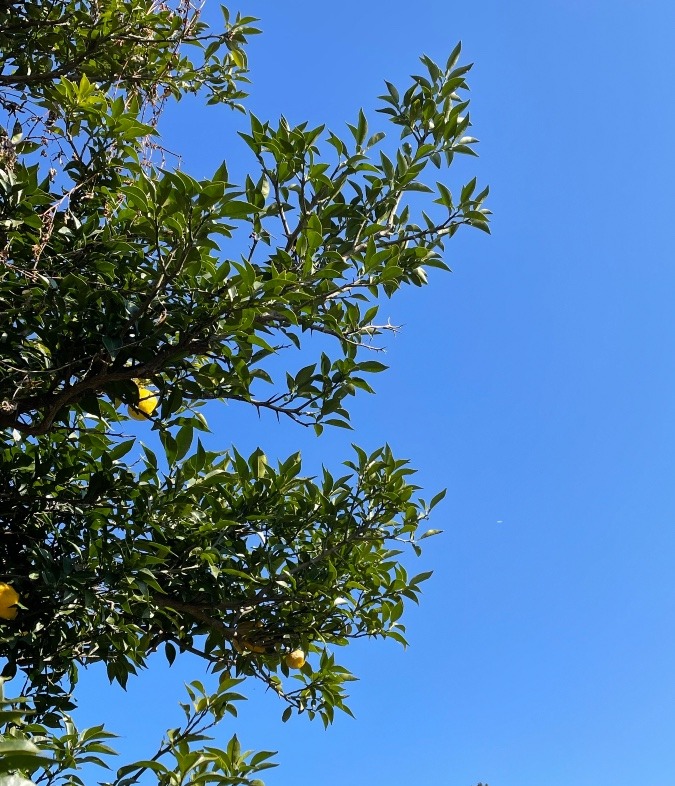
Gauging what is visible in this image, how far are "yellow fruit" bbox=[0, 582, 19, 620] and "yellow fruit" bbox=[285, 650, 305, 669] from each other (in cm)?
80

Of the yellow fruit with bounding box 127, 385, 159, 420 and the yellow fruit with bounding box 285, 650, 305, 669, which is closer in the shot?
the yellow fruit with bounding box 127, 385, 159, 420

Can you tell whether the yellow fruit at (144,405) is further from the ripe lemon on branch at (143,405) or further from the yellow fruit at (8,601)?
the yellow fruit at (8,601)

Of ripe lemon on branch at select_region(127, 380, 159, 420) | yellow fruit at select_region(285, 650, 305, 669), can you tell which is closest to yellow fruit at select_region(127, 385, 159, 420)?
ripe lemon on branch at select_region(127, 380, 159, 420)

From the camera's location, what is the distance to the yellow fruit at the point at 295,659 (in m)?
2.49

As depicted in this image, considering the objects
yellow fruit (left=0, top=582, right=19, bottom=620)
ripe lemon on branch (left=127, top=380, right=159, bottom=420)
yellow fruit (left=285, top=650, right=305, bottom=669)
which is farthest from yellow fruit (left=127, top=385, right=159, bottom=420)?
yellow fruit (left=285, top=650, right=305, bottom=669)

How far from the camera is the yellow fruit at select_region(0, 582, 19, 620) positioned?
2.08 meters

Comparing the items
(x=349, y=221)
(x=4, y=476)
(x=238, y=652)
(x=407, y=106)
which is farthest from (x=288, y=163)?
(x=238, y=652)

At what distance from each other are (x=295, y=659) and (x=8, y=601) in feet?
2.79

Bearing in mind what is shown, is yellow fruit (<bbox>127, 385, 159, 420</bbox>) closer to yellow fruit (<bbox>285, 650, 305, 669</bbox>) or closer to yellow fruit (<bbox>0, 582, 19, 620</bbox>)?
yellow fruit (<bbox>0, 582, 19, 620</bbox>)

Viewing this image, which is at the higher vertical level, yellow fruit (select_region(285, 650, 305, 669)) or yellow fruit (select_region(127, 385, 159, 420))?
yellow fruit (select_region(127, 385, 159, 420))

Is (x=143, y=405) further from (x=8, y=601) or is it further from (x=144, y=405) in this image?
(x=8, y=601)

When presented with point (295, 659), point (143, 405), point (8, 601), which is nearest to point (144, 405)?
point (143, 405)

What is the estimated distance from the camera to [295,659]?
8.18 feet

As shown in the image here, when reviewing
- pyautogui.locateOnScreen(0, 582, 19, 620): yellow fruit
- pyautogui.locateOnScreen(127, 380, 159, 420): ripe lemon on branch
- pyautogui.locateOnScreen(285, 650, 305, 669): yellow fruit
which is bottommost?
pyautogui.locateOnScreen(285, 650, 305, 669): yellow fruit
